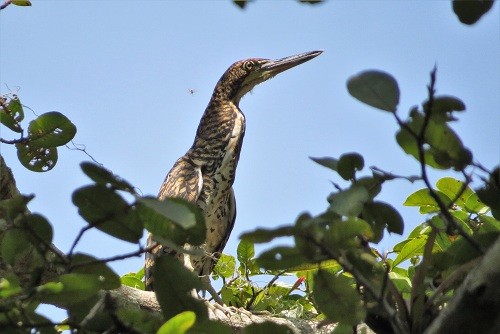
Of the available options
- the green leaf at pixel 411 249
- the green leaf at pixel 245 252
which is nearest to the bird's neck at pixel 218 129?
the green leaf at pixel 245 252

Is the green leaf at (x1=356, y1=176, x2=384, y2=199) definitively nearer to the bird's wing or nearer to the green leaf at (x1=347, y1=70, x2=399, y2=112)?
the green leaf at (x1=347, y1=70, x2=399, y2=112)

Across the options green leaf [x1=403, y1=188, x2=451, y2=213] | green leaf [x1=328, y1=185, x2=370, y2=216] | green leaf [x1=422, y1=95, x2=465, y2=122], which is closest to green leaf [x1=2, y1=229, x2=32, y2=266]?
green leaf [x1=328, y1=185, x2=370, y2=216]

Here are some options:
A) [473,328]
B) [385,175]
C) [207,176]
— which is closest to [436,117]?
[385,175]

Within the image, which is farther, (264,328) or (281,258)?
(264,328)

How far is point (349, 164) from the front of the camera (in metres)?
1.35

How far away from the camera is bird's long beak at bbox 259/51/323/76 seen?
246 inches

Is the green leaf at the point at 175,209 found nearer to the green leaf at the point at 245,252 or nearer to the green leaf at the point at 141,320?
the green leaf at the point at 141,320

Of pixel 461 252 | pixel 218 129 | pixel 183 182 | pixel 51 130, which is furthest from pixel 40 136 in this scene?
pixel 218 129

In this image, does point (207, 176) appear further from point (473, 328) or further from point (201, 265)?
point (473, 328)

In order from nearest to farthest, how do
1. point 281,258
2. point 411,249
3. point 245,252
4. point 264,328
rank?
point 281,258
point 264,328
point 411,249
point 245,252

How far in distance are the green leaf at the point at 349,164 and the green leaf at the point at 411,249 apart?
1.98m

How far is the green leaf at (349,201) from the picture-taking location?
1.23 meters

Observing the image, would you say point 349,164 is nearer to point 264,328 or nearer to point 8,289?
point 264,328

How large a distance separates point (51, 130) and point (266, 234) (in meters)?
1.28
